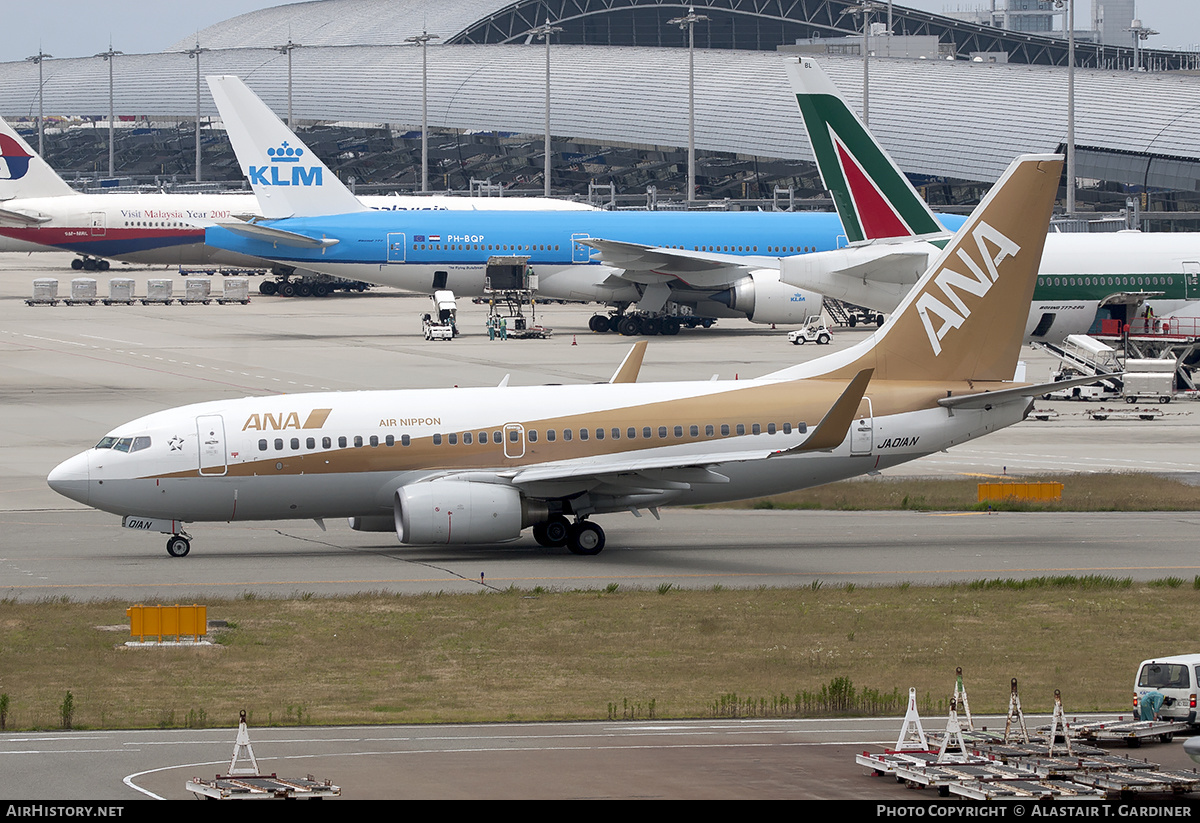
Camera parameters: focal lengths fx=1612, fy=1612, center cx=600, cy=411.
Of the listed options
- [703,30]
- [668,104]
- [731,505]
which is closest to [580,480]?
[731,505]

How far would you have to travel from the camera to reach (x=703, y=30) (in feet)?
650

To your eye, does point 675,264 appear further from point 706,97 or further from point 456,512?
point 706,97

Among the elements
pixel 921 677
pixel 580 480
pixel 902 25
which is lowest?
pixel 921 677

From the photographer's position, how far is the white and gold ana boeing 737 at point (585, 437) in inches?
1253

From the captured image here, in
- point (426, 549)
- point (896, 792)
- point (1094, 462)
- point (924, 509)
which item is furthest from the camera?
point (1094, 462)

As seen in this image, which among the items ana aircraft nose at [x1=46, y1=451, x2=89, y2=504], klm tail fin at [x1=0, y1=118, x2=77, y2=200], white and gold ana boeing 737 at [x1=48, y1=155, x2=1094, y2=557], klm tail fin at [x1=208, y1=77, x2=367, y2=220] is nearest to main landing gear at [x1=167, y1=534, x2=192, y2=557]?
white and gold ana boeing 737 at [x1=48, y1=155, x2=1094, y2=557]

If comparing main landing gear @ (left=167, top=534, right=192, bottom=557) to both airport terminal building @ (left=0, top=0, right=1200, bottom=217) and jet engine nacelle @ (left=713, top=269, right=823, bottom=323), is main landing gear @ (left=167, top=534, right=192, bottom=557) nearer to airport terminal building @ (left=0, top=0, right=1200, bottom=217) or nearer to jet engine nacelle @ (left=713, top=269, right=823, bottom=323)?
jet engine nacelle @ (left=713, top=269, right=823, bottom=323)

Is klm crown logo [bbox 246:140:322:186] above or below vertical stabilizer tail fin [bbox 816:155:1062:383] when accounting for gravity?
above

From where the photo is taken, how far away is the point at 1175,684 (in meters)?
19.6

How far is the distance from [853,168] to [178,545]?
33.3m

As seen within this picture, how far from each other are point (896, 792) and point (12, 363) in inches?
2183

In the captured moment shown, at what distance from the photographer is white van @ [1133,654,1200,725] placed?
19.2 meters

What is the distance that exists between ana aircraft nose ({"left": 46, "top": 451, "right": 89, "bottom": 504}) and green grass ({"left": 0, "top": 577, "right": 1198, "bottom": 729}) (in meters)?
4.01
